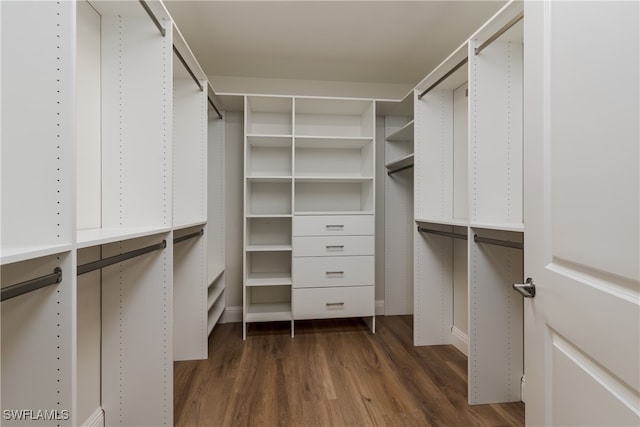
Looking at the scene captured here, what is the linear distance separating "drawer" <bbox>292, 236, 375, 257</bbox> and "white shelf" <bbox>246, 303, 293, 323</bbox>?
0.53 metres

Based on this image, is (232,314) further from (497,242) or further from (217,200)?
(497,242)

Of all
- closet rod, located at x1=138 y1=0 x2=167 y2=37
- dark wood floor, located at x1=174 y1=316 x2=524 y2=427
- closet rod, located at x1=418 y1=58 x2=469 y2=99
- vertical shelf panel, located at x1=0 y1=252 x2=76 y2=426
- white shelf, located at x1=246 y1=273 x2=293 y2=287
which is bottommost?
dark wood floor, located at x1=174 y1=316 x2=524 y2=427

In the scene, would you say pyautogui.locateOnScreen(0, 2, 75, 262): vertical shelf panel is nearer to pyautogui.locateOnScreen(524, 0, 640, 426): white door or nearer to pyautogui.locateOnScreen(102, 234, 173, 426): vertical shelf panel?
pyautogui.locateOnScreen(102, 234, 173, 426): vertical shelf panel

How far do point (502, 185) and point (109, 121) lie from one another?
6.70 feet

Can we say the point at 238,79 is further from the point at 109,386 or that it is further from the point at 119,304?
the point at 109,386

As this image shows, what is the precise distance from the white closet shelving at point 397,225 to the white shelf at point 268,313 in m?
1.03

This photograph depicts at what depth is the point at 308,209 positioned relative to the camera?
2.74 metres

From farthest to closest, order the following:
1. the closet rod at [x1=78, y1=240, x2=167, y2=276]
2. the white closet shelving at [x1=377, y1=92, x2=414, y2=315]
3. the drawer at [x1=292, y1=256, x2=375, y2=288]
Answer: the white closet shelving at [x1=377, y1=92, x2=414, y2=315], the drawer at [x1=292, y1=256, x2=375, y2=288], the closet rod at [x1=78, y1=240, x2=167, y2=276]

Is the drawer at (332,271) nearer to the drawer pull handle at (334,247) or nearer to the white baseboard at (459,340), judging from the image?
the drawer pull handle at (334,247)

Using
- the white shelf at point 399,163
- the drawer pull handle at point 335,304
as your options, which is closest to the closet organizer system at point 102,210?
the drawer pull handle at point 335,304

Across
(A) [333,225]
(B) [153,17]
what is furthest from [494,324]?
(B) [153,17]

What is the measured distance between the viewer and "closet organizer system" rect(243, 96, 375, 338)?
7.72 ft

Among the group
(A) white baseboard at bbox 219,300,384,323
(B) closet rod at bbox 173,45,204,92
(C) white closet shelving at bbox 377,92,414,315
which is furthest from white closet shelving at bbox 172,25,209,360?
(C) white closet shelving at bbox 377,92,414,315

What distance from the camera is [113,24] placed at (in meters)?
1.31
